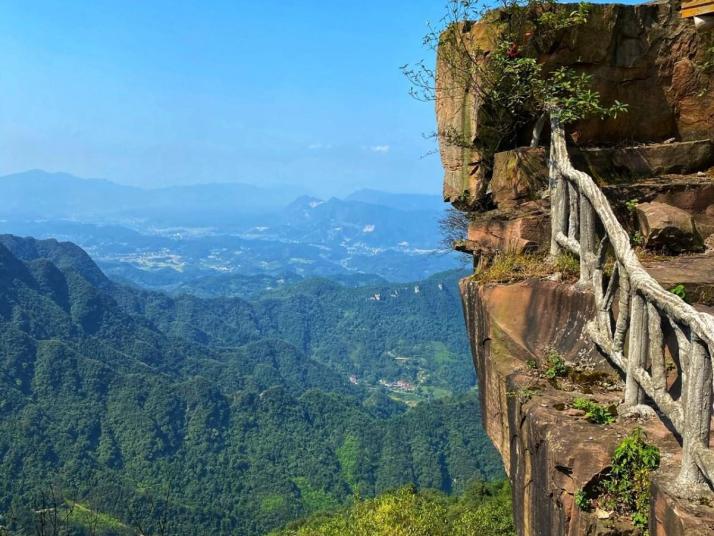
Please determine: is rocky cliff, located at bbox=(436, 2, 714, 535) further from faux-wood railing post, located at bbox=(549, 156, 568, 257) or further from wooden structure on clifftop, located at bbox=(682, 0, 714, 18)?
wooden structure on clifftop, located at bbox=(682, 0, 714, 18)

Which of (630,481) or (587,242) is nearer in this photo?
(630,481)

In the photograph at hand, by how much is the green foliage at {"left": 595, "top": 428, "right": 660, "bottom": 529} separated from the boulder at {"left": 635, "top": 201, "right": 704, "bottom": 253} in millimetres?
3526

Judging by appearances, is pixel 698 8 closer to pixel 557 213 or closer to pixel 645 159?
pixel 645 159

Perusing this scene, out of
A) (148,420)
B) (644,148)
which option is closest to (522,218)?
(644,148)

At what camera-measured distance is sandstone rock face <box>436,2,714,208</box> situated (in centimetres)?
996

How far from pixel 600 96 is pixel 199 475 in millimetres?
100145

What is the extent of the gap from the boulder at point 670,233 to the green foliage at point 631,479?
353cm

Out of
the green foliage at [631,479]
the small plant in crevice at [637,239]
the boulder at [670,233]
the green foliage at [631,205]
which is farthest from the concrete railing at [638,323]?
the green foliage at [631,205]

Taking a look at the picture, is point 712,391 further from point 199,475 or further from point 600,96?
point 199,475

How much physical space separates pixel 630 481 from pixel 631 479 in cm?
2

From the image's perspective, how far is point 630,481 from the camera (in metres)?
4.64

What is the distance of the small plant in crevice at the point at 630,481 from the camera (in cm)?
451

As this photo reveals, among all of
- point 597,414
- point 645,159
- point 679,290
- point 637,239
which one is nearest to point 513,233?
point 637,239

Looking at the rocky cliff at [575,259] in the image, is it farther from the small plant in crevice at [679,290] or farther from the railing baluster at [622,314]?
the railing baluster at [622,314]
